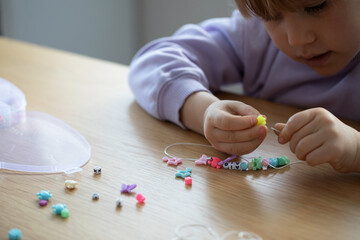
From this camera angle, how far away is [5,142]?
2.43 ft

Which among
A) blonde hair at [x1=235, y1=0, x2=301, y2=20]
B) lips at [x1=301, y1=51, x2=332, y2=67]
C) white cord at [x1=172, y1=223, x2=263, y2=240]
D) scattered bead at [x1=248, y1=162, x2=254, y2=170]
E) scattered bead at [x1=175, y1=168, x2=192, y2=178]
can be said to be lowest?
scattered bead at [x1=175, y1=168, x2=192, y2=178]

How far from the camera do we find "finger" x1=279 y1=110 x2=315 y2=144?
629mm

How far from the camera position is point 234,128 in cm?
68

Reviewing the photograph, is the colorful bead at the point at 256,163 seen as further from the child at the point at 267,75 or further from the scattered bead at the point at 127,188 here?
the scattered bead at the point at 127,188

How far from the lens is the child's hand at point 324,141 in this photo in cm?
61

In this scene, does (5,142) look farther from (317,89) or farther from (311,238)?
(317,89)

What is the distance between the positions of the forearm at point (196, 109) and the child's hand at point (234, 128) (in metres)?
0.07

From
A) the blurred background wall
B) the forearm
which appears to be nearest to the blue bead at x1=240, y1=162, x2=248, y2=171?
the forearm

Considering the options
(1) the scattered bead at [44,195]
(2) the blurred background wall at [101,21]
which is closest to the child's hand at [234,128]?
(1) the scattered bead at [44,195]

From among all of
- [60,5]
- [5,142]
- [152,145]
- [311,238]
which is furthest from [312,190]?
[60,5]

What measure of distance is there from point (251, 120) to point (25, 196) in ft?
1.10

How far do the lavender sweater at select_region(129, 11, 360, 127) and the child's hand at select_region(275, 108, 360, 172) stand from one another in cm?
27

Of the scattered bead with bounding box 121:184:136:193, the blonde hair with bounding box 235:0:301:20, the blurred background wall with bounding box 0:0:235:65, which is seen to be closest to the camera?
the scattered bead with bounding box 121:184:136:193

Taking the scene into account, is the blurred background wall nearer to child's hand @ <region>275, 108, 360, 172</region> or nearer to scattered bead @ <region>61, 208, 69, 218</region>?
child's hand @ <region>275, 108, 360, 172</region>
